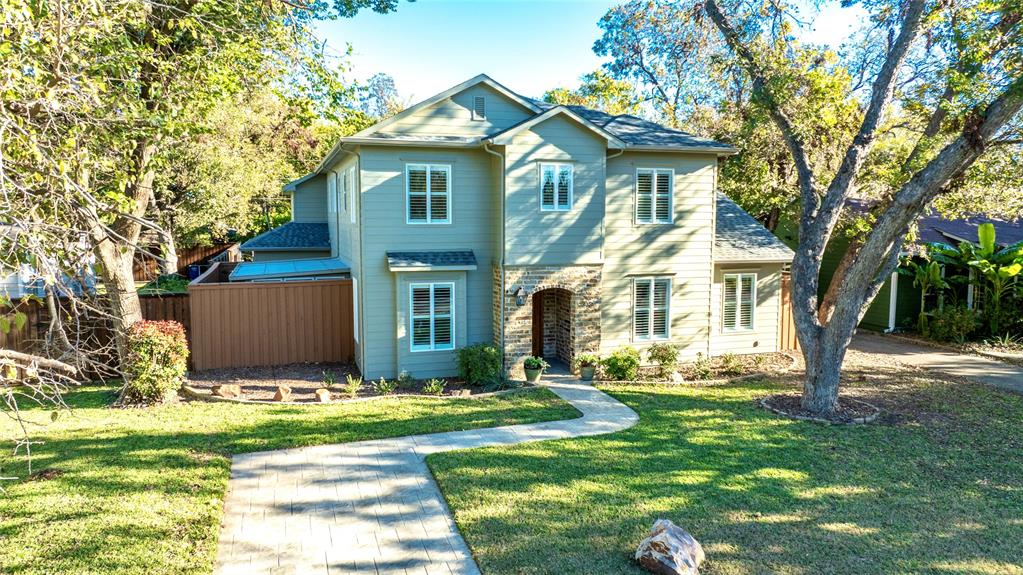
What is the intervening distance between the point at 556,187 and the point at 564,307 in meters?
3.18

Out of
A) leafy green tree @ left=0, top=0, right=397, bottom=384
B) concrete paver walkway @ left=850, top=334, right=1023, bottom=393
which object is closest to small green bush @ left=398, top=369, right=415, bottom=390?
leafy green tree @ left=0, top=0, right=397, bottom=384

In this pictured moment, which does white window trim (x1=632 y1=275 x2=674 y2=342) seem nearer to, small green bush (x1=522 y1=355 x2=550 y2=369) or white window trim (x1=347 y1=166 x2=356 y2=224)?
small green bush (x1=522 y1=355 x2=550 y2=369)

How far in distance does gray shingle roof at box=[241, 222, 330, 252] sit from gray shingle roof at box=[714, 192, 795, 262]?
12.7 metres

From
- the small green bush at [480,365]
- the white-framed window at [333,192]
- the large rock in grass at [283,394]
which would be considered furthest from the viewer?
the white-framed window at [333,192]

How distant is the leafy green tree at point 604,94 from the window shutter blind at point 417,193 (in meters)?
18.1

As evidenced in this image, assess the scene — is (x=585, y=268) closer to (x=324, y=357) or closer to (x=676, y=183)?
(x=676, y=183)

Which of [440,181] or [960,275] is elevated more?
[440,181]

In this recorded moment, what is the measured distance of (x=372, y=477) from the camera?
27.3 ft

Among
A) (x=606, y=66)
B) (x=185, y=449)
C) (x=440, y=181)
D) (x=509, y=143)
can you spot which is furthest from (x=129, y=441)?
(x=606, y=66)

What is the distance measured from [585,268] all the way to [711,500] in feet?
24.8

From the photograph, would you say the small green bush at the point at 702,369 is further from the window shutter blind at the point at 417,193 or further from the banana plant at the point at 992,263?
the banana plant at the point at 992,263

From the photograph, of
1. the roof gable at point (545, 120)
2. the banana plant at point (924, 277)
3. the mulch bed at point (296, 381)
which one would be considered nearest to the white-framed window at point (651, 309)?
the roof gable at point (545, 120)

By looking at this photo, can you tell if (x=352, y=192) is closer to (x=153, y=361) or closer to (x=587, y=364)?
(x=153, y=361)

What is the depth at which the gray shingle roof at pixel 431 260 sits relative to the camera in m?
13.5
